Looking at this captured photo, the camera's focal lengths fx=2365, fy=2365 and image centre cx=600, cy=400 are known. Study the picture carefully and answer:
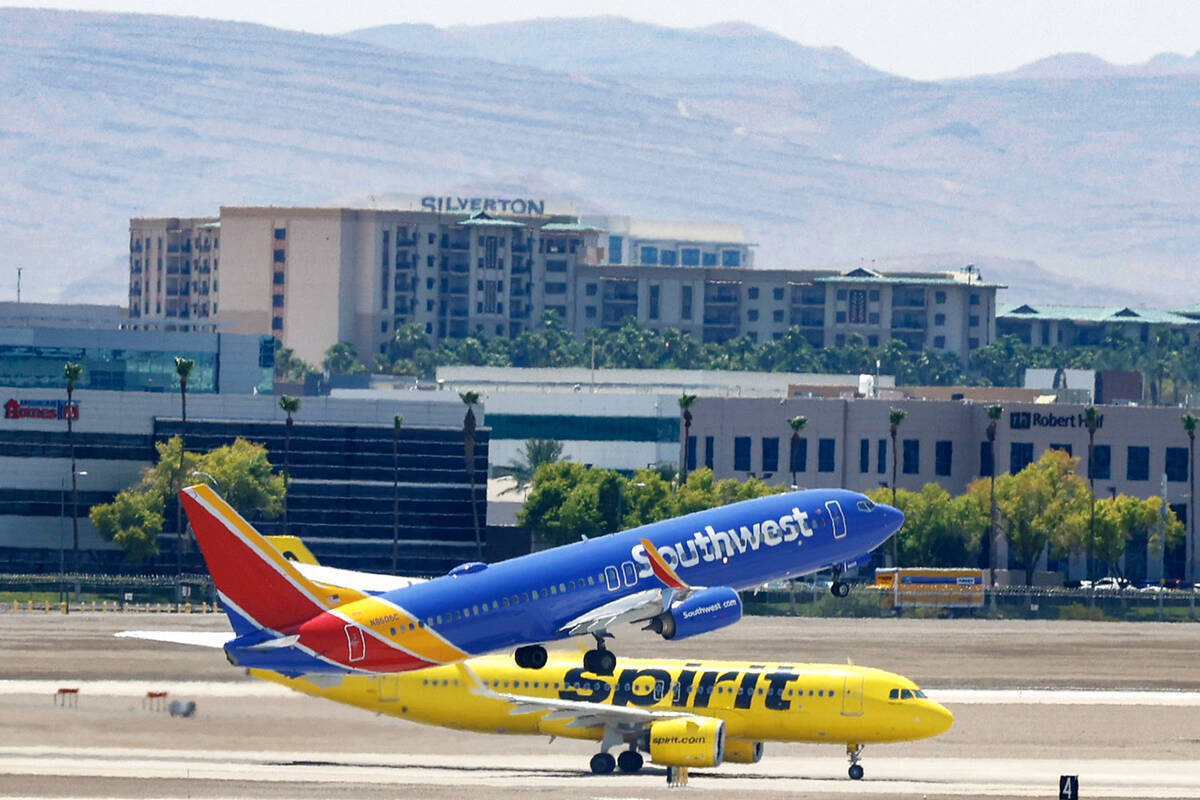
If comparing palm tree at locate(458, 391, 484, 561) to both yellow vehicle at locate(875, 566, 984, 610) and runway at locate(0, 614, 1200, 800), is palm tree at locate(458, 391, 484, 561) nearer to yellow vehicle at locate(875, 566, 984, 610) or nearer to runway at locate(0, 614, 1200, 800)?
yellow vehicle at locate(875, 566, 984, 610)

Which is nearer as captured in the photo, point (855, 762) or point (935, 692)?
point (855, 762)

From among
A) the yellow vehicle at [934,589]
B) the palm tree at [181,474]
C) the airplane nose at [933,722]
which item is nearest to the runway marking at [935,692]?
the airplane nose at [933,722]

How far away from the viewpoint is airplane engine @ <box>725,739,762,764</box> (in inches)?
3725

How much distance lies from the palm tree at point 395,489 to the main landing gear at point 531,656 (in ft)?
336

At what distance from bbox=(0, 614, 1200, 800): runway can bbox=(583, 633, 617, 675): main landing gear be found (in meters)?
4.50

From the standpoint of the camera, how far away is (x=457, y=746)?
3868 inches

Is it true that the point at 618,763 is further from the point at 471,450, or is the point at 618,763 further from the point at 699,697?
the point at 471,450

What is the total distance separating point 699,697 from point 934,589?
280 feet

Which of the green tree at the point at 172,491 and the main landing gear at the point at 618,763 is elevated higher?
the green tree at the point at 172,491

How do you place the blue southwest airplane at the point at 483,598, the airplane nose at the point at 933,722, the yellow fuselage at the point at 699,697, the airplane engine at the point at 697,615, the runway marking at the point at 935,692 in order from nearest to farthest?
the airplane engine at the point at 697,615
the blue southwest airplane at the point at 483,598
the yellow fuselage at the point at 699,697
the airplane nose at the point at 933,722
the runway marking at the point at 935,692

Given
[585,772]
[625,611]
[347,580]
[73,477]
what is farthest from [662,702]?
[73,477]

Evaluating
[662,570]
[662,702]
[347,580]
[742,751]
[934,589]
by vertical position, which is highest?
[662,570]

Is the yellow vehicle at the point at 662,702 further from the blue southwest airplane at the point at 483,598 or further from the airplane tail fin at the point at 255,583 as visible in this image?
the airplane tail fin at the point at 255,583

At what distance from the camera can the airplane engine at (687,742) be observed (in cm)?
9081
